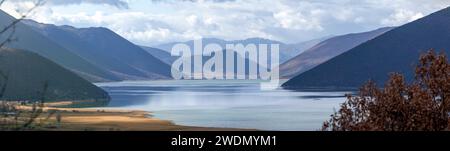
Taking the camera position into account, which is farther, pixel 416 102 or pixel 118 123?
pixel 118 123

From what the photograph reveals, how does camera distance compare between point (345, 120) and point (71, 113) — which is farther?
point (71, 113)

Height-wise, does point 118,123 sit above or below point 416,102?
above

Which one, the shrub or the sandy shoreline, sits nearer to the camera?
the shrub

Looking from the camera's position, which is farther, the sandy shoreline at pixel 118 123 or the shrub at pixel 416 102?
the sandy shoreline at pixel 118 123

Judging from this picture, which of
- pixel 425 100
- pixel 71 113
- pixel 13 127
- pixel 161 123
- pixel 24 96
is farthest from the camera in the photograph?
pixel 24 96

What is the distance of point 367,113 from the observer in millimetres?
23266

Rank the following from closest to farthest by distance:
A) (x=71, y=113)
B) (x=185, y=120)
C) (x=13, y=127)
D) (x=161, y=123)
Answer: (x=13, y=127) → (x=161, y=123) → (x=185, y=120) → (x=71, y=113)
